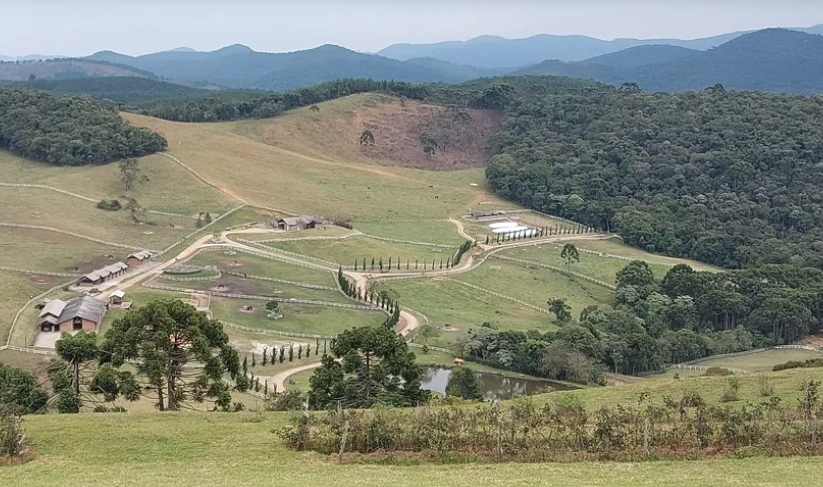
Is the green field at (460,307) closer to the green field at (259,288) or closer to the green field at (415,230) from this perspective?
the green field at (259,288)

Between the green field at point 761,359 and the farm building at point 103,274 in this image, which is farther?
the farm building at point 103,274

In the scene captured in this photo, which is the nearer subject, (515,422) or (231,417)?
(515,422)

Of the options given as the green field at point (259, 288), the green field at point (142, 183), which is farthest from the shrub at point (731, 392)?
the green field at point (142, 183)

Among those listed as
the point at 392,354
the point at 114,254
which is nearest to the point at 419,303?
the point at 114,254

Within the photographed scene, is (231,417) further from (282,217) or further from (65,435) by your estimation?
(282,217)

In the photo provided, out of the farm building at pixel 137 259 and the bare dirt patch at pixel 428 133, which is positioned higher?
the bare dirt patch at pixel 428 133

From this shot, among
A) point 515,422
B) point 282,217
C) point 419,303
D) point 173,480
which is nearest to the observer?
point 173,480

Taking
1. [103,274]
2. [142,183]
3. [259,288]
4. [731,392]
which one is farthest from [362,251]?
[731,392]
